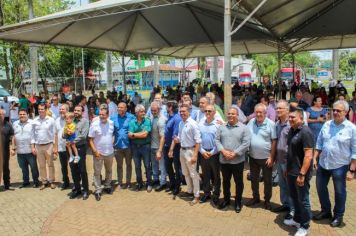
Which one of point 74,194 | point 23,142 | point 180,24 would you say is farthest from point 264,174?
point 180,24

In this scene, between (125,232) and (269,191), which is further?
(269,191)

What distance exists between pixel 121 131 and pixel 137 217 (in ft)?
5.65

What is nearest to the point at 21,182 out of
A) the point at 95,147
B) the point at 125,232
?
the point at 95,147

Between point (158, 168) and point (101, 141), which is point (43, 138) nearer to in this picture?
point (101, 141)

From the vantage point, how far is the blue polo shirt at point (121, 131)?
6.68 metres

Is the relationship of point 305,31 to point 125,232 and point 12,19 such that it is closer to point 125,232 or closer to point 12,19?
point 125,232

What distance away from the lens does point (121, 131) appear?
263 inches

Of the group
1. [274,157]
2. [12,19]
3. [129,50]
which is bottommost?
[274,157]

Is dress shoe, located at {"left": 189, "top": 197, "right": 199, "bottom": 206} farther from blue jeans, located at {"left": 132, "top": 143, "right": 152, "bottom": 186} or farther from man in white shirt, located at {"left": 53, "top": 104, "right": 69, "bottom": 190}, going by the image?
man in white shirt, located at {"left": 53, "top": 104, "right": 69, "bottom": 190}

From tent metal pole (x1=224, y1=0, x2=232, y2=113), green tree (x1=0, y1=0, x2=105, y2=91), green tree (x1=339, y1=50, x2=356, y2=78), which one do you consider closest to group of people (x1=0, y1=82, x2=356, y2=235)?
tent metal pole (x1=224, y1=0, x2=232, y2=113)

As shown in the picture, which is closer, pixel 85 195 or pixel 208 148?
pixel 208 148

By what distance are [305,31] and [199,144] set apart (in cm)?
881

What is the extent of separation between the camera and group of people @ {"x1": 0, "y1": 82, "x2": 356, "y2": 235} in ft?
15.7

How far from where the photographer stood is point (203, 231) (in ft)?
16.5
